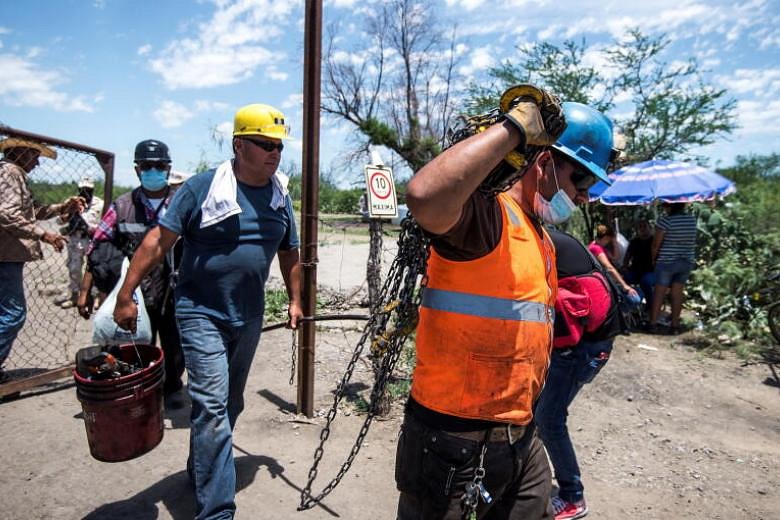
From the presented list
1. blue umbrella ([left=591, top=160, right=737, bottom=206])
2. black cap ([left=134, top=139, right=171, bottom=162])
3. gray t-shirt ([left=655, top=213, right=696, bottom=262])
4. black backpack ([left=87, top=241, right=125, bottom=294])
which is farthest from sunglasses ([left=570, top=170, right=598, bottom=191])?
gray t-shirt ([left=655, top=213, right=696, bottom=262])

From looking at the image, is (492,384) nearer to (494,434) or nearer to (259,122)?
(494,434)

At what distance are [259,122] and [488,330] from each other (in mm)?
1972

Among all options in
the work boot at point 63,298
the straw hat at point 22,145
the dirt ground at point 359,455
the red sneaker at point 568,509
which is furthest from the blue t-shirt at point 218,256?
the work boot at point 63,298

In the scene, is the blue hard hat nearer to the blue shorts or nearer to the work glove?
the work glove

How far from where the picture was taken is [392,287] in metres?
2.03

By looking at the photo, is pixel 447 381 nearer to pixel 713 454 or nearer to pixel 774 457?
pixel 713 454

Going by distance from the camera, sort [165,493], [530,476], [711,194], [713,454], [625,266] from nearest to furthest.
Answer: [530,476] < [165,493] < [713,454] < [711,194] < [625,266]

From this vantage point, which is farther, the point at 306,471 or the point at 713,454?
the point at 713,454

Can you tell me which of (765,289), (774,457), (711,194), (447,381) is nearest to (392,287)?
(447,381)

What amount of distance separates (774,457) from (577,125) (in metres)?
3.78

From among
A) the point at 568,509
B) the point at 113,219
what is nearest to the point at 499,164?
the point at 568,509

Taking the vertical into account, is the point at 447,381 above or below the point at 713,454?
above

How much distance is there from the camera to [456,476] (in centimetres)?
166

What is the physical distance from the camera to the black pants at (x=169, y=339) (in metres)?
4.30
